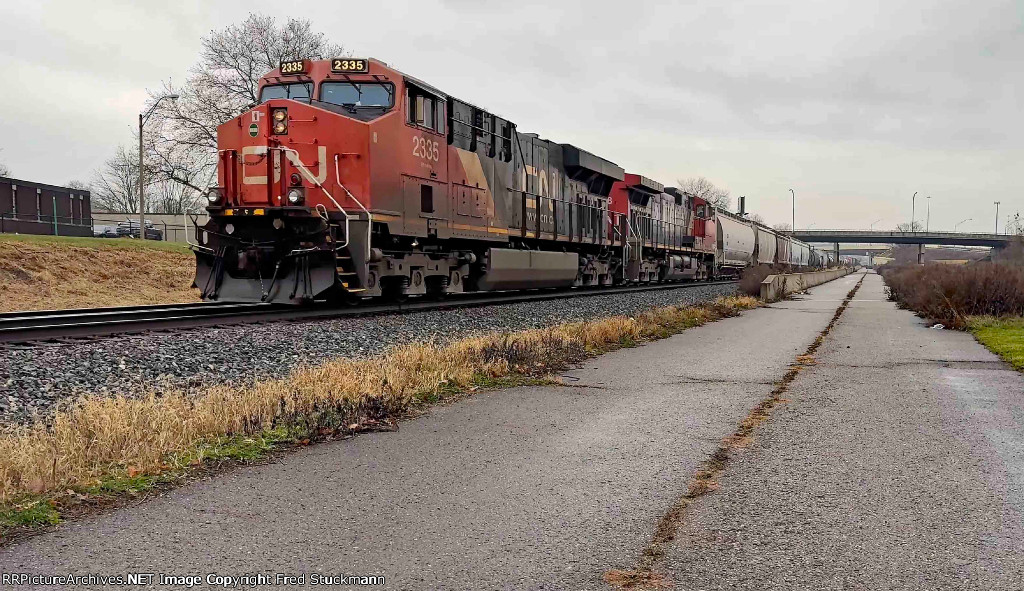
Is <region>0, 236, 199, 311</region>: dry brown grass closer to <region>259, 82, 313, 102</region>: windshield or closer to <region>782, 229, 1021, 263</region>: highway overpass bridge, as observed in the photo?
<region>259, 82, 313, 102</region>: windshield

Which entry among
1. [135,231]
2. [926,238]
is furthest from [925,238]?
[135,231]

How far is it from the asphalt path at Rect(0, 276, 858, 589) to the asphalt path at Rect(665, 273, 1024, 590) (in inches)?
11.4

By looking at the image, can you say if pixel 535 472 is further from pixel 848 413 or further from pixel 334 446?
pixel 848 413

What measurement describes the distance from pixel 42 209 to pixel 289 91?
34987 millimetres

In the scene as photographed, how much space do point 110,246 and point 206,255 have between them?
18690 mm

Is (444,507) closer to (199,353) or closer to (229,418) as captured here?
(229,418)

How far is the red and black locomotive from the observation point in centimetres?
1191

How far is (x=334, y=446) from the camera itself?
15.1ft

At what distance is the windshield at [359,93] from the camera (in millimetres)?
12945

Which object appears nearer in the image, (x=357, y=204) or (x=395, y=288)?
(x=357, y=204)

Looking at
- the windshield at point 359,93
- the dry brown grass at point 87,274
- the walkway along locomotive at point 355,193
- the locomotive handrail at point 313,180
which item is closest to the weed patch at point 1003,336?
the walkway along locomotive at point 355,193

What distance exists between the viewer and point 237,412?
5.00 meters

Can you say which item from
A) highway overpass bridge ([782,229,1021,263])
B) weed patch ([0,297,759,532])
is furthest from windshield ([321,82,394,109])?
highway overpass bridge ([782,229,1021,263])

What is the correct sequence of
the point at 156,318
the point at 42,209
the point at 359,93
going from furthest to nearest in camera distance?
the point at 42,209 < the point at 359,93 < the point at 156,318
